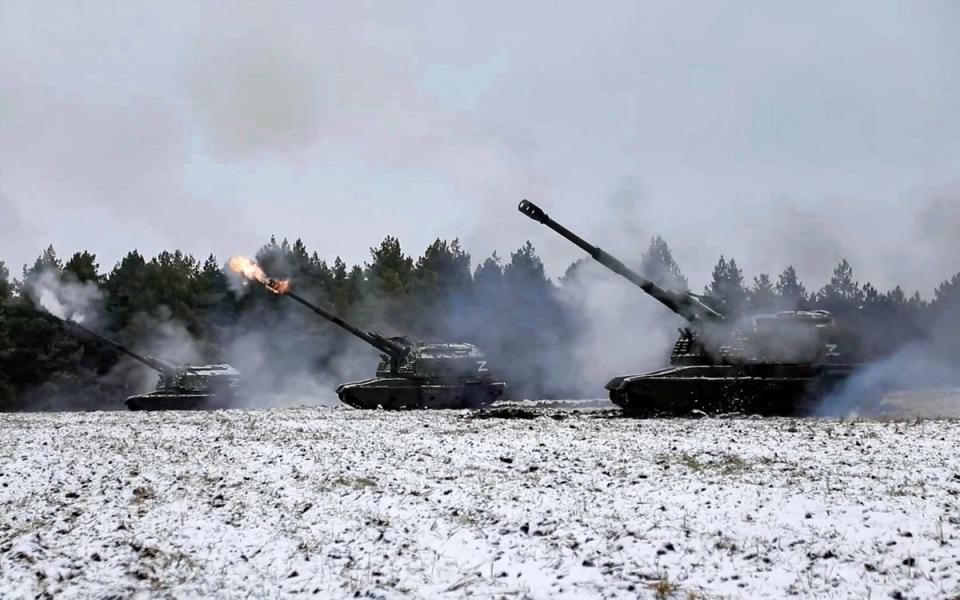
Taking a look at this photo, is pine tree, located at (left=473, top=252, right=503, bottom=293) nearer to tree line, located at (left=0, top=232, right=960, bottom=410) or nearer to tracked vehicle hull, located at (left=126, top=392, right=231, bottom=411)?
tree line, located at (left=0, top=232, right=960, bottom=410)

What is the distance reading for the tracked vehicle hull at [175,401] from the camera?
34562mm

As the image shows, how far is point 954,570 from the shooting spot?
653 cm

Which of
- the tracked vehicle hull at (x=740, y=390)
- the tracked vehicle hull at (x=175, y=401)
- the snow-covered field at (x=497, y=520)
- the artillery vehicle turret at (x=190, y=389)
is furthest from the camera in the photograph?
the artillery vehicle turret at (x=190, y=389)

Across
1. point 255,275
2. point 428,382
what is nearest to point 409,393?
point 428,382

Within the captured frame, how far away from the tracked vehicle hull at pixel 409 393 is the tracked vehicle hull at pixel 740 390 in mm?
9704

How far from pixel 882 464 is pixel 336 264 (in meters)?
59.6

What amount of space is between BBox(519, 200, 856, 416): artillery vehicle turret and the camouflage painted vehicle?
29.8 ft

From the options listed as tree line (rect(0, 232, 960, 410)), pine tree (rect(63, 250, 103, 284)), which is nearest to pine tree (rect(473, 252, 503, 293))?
tree line (rect(0, 232, 960, 410))

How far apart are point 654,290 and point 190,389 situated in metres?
21.0

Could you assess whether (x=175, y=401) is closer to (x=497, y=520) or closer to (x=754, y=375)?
(x=754, y=375)

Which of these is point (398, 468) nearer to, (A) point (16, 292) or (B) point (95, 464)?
(B) point (95, 464)

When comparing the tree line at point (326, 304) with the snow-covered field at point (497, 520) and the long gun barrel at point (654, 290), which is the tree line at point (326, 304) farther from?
the snow-covered field at point (497, 520)

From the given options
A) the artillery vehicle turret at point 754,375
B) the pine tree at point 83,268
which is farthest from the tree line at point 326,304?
the artillery vehicle turret at point 754,375

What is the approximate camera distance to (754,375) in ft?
73.9
